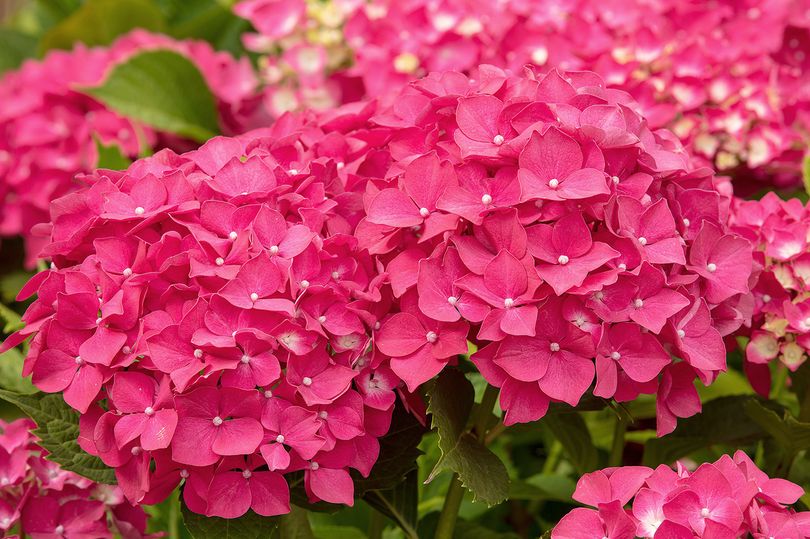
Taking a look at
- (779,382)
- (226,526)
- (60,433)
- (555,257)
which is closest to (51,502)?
(60,433)

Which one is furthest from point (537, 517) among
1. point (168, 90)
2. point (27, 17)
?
point (27, 17)

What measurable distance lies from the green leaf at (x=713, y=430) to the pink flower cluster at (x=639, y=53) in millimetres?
374

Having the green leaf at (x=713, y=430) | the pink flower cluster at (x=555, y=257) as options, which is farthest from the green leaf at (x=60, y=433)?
the green leaf at (x=713, y=430)

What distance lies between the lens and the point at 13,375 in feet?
3.17

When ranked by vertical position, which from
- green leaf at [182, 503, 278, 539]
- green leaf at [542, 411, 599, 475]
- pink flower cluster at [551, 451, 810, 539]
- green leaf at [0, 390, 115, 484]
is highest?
pink flower cluster at [551, 451, 810, 539]

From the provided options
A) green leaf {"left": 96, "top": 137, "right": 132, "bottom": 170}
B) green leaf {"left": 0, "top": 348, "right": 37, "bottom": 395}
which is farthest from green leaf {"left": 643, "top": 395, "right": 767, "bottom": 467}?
green leaf {"left": 96, "top": 137, "right": 132, "bottom": 170}

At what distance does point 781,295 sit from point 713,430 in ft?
0.57

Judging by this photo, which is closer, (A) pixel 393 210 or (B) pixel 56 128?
(A) pixel 393 210

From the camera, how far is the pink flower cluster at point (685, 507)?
0.60m

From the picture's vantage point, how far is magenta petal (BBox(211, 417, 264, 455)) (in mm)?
639

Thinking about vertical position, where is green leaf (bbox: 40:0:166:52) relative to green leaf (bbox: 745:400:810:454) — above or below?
below

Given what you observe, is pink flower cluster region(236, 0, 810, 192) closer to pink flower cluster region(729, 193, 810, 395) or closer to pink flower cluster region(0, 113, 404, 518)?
pink flower cluster region(729, 193, 810, 395)

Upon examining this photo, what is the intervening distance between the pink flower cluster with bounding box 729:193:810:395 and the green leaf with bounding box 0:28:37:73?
1.52 m

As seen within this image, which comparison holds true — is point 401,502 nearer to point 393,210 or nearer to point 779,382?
point 393,210
